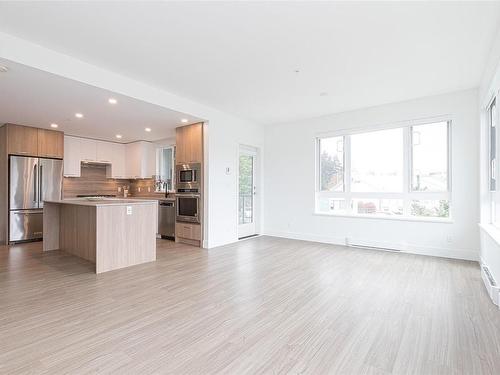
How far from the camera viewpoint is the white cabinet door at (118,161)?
749cm

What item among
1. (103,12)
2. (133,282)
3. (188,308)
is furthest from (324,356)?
(103,12)

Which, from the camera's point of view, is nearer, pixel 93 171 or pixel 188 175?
pixel 188 175

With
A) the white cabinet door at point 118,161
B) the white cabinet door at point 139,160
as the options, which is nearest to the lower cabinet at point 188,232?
the white cabinet door at point 139,160

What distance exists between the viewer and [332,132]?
18.7 ft

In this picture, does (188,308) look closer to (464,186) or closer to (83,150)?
(464,186)

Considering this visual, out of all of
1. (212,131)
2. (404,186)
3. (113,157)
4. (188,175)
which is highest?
(212,131)

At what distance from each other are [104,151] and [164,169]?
1.65m

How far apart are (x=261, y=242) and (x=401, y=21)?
4493 mm

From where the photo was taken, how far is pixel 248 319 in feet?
7.82

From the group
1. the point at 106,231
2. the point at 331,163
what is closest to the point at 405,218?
the point at 331,163

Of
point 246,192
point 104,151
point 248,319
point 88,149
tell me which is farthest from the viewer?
point 104,151

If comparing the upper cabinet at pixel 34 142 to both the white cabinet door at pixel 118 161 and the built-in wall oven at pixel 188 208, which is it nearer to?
the white cabinet door at pixel 118 161

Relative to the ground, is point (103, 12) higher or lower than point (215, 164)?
higher

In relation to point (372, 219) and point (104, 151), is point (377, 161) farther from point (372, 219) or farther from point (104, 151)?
point (104, 151)
